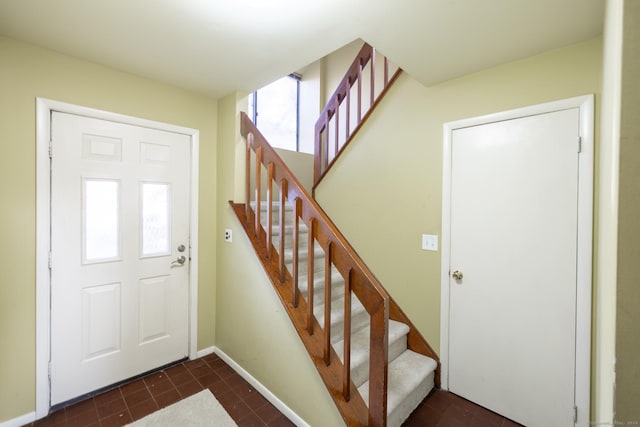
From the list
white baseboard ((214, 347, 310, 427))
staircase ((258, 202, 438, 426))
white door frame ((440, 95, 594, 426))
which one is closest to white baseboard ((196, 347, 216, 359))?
white baseboard ((214, 347, 310, 427))

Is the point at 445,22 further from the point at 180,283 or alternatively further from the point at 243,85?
the point at 180,283

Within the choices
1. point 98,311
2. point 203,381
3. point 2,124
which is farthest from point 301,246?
point 2,124

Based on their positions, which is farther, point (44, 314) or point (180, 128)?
point (180, 128)

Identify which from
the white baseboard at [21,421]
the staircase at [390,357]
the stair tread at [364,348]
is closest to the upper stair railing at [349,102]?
the staircase at [390,357]

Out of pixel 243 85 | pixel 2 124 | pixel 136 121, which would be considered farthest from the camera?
pixel 243 85

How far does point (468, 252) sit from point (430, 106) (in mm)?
1147

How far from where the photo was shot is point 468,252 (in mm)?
1943

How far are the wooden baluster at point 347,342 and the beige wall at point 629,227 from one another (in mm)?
956

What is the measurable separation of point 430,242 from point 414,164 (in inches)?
24.9

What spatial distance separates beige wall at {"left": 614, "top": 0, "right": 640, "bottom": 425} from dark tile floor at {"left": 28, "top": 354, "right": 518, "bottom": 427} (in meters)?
1.50

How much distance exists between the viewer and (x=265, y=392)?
1956mm

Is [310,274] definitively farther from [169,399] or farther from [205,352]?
[205,352]

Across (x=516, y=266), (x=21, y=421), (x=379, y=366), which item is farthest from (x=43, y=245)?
(x=516, y=266)

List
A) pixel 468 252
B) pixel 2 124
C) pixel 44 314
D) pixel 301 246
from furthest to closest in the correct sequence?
pixel 301 246
pixel 468 252
pixel 44 314
pixel 2 124
